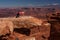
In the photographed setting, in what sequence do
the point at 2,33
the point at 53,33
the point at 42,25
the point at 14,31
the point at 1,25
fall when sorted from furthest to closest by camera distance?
the point at 42,25 → the point at 14,31 → the point at 1,25 → the point at 2,33 → the point at 53,33

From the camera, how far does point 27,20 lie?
45.1 feet

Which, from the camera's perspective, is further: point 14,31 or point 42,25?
point 42,25

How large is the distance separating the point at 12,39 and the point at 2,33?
0.78 m

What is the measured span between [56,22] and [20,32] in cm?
613

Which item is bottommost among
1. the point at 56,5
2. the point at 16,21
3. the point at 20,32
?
the point at 56,5

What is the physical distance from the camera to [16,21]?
45.2 feet

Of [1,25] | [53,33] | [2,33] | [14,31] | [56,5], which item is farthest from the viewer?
[56,5]

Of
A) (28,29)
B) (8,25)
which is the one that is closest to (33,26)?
(28,29)

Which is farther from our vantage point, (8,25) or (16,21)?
(16,21)

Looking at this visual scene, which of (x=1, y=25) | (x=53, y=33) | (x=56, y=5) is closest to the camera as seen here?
(x=53, y=33)

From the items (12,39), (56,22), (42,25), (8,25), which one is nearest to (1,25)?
(8,25)

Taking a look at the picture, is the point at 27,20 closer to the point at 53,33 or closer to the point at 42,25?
the point at 42,25

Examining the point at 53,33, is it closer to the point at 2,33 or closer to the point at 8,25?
the point at 2,33

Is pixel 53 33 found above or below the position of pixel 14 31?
above
